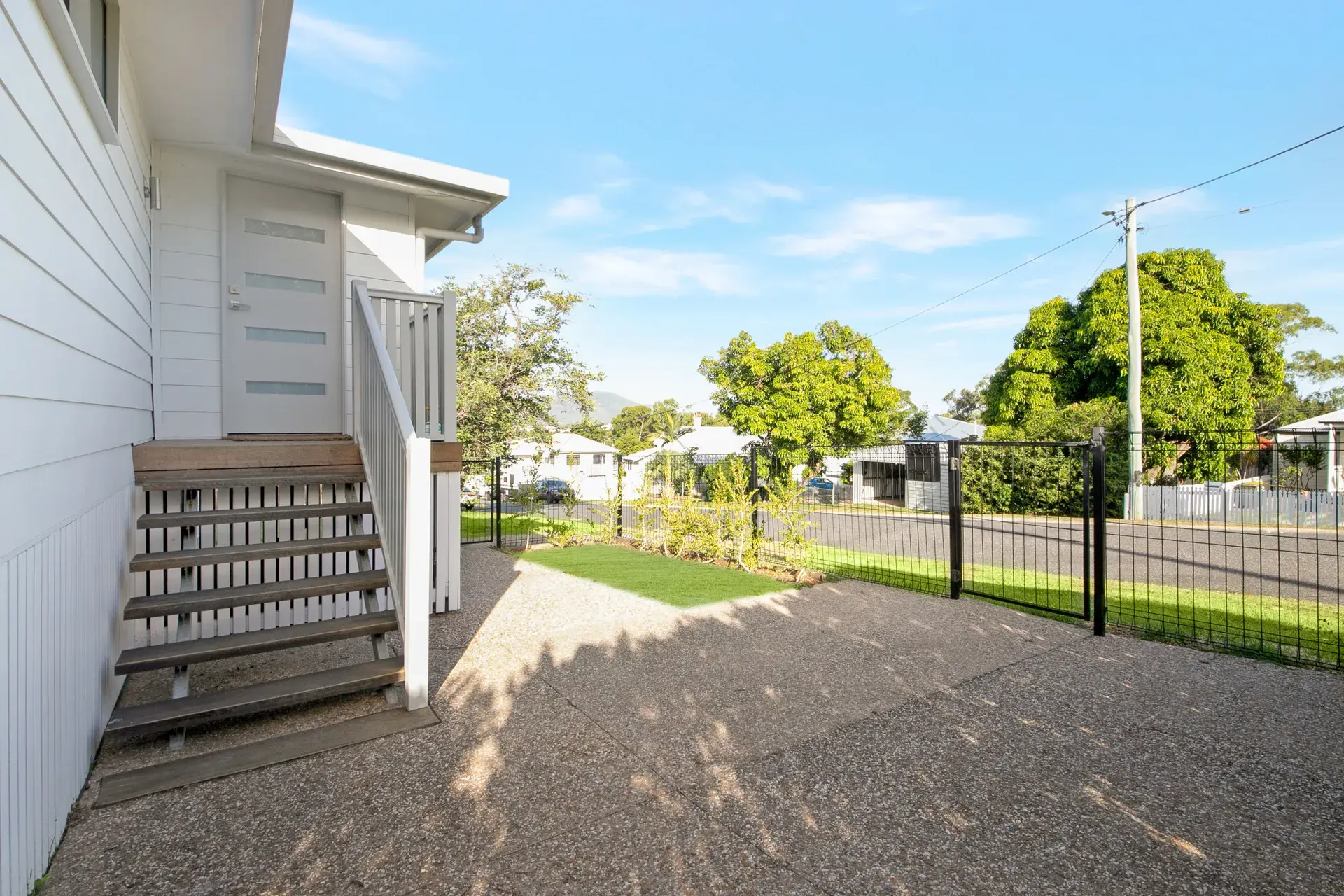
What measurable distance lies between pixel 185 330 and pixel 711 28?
10.3 metres

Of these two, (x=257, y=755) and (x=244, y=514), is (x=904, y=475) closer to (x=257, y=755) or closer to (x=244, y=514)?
(x=244, y=514)

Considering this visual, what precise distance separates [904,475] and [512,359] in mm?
7566

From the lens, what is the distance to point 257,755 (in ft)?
8.71

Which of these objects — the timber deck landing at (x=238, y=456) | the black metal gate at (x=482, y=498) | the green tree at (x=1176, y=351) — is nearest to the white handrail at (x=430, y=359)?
the timber deck landing at (x=238, y=456)

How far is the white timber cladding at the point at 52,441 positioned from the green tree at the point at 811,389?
20052 mm

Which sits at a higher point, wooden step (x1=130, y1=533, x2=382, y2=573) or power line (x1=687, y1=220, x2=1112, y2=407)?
power line (x1=687, y1=220, x2=1112, y2=407)

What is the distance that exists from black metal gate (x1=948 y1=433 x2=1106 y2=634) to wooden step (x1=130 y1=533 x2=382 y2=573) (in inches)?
182

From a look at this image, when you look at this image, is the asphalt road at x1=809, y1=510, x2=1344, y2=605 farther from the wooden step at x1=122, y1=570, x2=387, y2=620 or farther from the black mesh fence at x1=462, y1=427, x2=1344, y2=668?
the wooden step at x1=122, y1=570, x2=387, y2=620

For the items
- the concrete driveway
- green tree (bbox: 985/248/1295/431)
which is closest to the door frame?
the concrete driveway

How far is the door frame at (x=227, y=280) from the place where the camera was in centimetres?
476

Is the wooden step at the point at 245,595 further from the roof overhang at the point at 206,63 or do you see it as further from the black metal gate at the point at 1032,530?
the black metal gate at the point at 1032,530

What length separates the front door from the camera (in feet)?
16.1

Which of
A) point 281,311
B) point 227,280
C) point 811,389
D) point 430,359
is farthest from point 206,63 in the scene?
point 811,389

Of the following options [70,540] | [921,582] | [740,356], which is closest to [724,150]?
[740,356]
